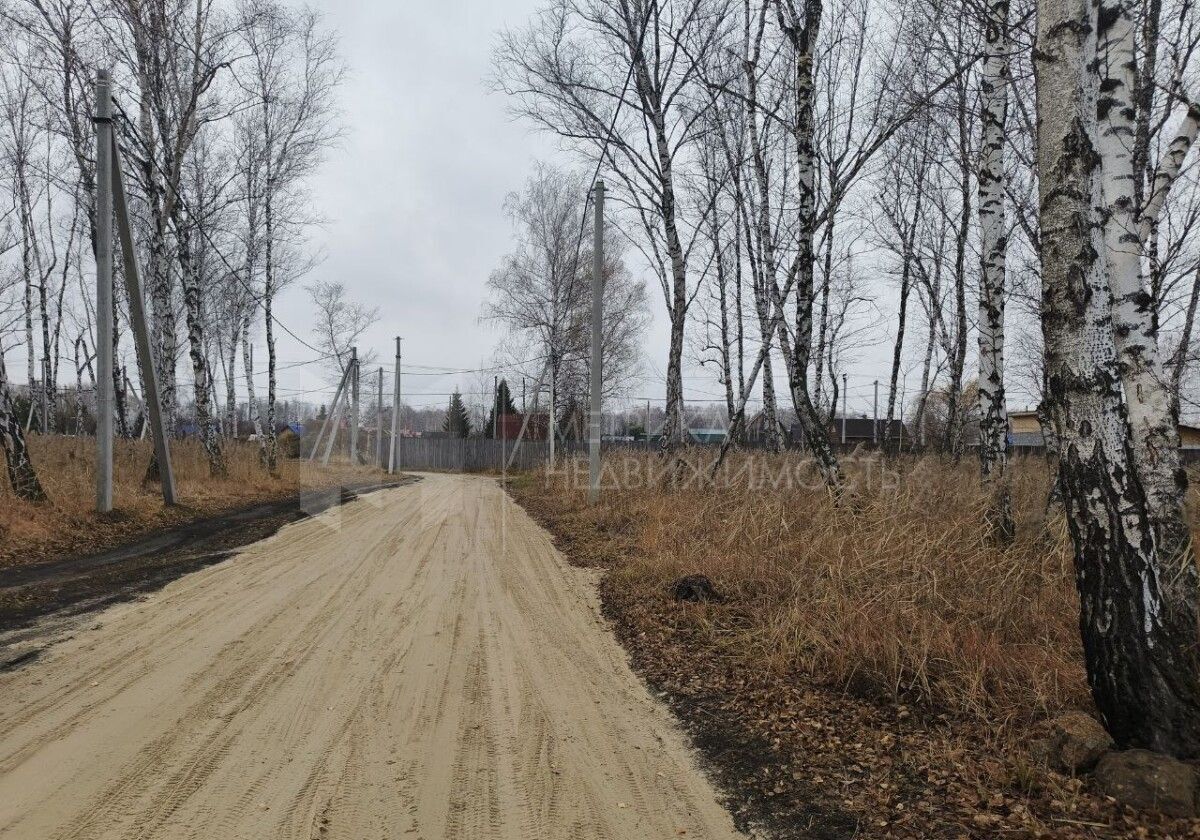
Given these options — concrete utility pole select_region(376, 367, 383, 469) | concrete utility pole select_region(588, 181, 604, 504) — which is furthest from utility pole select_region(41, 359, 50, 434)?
concrete utility pole select_region(588, 181, 604, 504)

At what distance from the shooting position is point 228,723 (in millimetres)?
3584

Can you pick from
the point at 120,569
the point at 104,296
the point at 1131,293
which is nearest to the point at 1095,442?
the point at 1131,293

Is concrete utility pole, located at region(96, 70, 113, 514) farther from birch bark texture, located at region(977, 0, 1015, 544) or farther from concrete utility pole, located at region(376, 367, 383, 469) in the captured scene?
concrete utility pole, located at region(376, 367, 383, 469)

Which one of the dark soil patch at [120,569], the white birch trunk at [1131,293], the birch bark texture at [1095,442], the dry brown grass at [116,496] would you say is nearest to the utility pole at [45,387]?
the dry brown grass at [116,496]

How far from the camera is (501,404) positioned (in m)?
43.5

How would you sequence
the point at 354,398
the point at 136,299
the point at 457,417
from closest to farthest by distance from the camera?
the point at 136,299, the point at 354,398, the point at 457,417

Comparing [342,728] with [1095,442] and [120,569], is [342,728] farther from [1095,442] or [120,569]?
[120,569]

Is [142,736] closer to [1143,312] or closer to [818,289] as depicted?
[1143,312]

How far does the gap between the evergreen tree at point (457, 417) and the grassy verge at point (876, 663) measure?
1825 inches

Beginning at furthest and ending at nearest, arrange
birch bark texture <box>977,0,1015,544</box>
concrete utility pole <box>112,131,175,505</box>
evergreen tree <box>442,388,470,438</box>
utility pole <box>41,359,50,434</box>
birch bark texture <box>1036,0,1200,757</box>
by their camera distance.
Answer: evergreen tree <box>442,388,470,438</box>, utility pole <box>41,359,50,434</box>, concrete utility pole <box>112,131,175,505</box>, birch bark texture <box>977,0,1015,544</box>, birch bark texture <box>1036,0,1200,757</box>

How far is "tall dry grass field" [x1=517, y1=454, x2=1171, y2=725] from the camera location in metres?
3.84

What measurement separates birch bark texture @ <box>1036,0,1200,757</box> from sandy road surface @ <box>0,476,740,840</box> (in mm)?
1881

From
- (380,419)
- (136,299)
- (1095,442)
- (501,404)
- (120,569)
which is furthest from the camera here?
(501,404)

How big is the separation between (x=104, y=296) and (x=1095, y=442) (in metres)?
12.4
